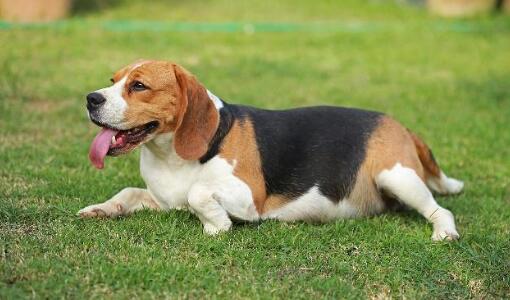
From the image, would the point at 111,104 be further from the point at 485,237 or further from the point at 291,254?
the point at 485,237

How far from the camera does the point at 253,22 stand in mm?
17047

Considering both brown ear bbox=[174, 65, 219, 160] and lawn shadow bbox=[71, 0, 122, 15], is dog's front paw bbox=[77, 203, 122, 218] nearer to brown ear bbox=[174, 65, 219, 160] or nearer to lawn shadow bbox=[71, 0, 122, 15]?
brown ear bbox=[174, 65, 219, 160]

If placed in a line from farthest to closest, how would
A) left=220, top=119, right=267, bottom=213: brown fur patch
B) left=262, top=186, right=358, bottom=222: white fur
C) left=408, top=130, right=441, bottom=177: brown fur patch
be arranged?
left=408, top=130, right=441, bottom=177: brown fur patch
left=262, top=186, right=358, bottom=222: white fur
left=220, top=119, right=267, bottom=213: brown fur patch

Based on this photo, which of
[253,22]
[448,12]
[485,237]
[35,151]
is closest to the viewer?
[485,237]

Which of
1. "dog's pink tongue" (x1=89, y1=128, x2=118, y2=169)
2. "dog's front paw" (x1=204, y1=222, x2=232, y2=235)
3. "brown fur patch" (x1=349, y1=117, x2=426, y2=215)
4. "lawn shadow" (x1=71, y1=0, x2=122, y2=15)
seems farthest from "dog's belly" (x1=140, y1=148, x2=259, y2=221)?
"lawn shadow" (x1=71, y1=0, x2=122, y2=15)

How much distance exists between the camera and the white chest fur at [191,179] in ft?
18.4

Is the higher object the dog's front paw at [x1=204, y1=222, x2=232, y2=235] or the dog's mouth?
the dog's mouth

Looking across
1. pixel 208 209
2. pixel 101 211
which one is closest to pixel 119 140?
pixel 101 211

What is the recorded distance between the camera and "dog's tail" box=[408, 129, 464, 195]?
21.7 feet

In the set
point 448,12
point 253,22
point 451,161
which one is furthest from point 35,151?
point 448,12

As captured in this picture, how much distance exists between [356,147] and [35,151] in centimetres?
315

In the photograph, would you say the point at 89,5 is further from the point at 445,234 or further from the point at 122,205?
the point at 445,234

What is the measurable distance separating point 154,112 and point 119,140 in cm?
31

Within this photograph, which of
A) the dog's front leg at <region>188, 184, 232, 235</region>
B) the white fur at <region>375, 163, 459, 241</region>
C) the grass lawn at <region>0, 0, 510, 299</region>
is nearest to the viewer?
the grass lawn at <region>0, 0, 510, 299</region>
